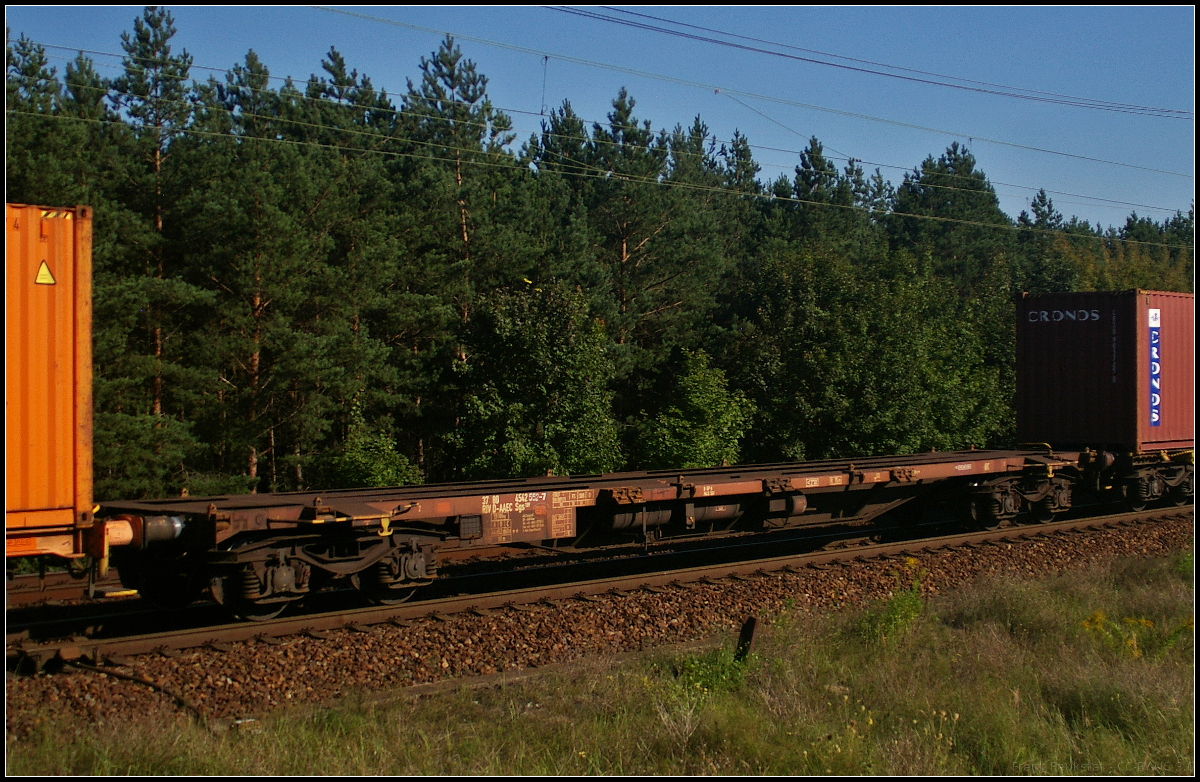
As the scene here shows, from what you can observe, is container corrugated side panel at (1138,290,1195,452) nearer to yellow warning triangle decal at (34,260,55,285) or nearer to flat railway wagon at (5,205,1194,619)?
flat railway wagon at (5,205,1194,619)

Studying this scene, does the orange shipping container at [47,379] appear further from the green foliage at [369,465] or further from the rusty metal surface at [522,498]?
the green foliage at [369,465]

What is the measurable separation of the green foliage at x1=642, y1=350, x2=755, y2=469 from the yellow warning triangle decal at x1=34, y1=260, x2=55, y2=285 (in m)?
16.8

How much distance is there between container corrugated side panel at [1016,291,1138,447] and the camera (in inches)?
620

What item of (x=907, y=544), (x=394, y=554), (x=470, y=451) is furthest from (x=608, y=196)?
(x=394, y=554)

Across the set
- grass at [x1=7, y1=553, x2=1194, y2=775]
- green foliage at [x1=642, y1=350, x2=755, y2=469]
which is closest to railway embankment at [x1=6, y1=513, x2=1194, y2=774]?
grass at [x1=7, y1=553, x2=1194, y2=775]

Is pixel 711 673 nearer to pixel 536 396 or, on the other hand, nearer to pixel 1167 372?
pixel 1167 372

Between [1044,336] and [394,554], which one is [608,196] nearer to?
[1044,336]

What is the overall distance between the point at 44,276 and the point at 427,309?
1929 cm

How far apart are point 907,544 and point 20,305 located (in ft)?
35.5

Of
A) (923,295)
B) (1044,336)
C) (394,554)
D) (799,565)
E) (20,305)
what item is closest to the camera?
(20,305)

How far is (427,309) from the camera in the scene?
85.6 ft

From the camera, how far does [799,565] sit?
37.8 ft

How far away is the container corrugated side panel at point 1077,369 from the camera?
15750 mm

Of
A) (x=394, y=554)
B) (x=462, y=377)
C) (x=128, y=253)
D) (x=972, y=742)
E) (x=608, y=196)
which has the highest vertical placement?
(x=608, y=196)
